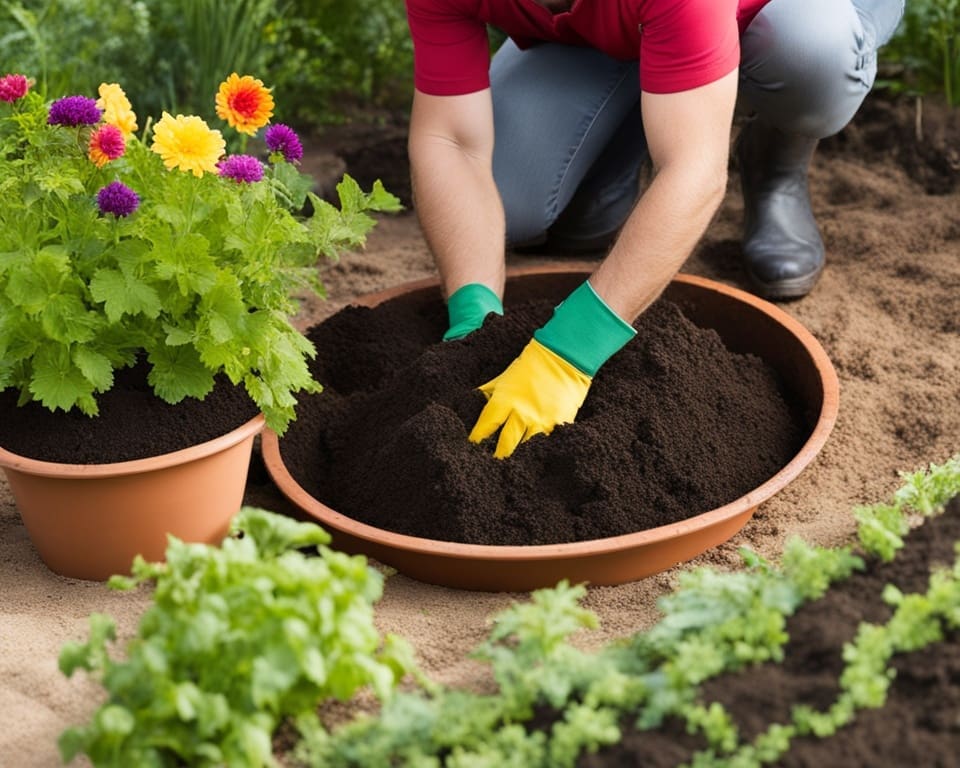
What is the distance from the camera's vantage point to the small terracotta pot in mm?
2047

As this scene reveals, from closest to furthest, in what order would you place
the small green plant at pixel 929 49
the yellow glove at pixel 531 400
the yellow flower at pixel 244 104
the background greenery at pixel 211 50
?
the yellow flower at pixel 244 104 → the yellow glove at pixel 531 400 → the background greenery at pixel 211 50 → the small green plant at pixel 929 49

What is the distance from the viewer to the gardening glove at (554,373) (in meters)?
2.28

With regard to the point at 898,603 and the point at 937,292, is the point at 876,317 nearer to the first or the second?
the point at 937,292

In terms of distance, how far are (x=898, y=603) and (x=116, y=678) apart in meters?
1.02

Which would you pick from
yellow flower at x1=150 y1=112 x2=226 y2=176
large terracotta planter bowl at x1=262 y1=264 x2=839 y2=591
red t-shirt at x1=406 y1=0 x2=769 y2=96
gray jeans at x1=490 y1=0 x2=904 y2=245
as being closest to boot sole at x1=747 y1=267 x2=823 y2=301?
gray jeans at x1=490 y1=0 x2=904 y2=245

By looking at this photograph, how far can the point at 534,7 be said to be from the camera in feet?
9.26

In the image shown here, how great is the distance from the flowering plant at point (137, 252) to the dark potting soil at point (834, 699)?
934 millimetres

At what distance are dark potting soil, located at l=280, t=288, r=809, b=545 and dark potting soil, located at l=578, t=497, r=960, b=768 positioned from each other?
0.54 meters

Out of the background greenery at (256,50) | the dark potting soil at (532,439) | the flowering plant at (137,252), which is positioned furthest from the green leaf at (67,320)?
the background greenery at (256,50)

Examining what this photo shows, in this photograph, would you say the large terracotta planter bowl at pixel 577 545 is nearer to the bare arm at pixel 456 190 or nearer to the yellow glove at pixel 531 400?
the yellow glove at pixel 531 400

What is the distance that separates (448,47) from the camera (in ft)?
9.07

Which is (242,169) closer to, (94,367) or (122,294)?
(122,294)

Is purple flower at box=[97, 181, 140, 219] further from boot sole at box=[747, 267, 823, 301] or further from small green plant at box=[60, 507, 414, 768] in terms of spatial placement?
boot sole at box=[747, 267, 823, 301]

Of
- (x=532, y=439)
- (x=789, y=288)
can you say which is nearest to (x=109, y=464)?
(x=532, y=439)
